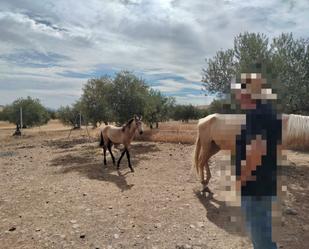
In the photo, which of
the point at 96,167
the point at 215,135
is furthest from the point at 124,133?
the point at 215,135

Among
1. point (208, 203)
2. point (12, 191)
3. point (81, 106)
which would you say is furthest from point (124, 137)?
point (81, 106)

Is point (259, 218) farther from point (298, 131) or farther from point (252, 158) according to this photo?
point (298, 131)

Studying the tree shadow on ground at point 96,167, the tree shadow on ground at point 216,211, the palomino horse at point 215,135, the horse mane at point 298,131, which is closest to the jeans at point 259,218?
the tree shadow on ground at point 216,211

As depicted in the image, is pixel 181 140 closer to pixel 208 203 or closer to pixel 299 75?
pixel 299 75

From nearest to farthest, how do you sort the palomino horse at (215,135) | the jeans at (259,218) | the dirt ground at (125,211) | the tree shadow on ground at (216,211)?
the jeans at (259,218) → the dirt ground at (125,211) → the tree shadow on ground at (216,211) → the palomino horse at (215,135)

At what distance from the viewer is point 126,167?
937 cm

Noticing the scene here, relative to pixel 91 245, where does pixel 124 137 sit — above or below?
above

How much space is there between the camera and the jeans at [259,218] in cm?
234

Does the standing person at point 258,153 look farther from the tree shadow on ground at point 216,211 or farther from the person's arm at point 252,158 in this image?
the tree shadow on ground at point 216,211

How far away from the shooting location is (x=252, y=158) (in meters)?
2.22

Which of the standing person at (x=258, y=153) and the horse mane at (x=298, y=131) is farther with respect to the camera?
the horse mane at (x=298, y=131)

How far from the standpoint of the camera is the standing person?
7.20ft

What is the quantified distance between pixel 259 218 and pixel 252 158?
49cm

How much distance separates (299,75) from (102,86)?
32.0 feet
